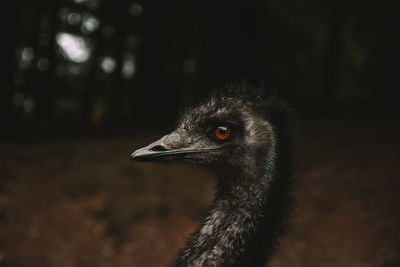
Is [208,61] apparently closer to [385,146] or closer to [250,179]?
[385,146]

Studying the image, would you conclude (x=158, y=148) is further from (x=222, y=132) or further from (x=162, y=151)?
(x=222, y=132)

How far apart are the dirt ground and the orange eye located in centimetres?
371

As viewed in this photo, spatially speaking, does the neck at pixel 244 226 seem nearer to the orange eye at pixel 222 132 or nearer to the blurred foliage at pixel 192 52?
the orange eye at pixel 222 132

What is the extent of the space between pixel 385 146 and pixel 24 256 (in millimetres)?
7092

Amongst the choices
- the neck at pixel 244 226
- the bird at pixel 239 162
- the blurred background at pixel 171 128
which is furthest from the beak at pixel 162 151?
the blurred background at pixel 171 128

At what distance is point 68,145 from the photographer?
37.1 ft

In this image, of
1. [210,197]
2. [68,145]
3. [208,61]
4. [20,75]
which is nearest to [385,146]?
[210,197]

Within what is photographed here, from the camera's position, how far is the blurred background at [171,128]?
6.74 meters

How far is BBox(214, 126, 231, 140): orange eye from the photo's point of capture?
2719 millimetres

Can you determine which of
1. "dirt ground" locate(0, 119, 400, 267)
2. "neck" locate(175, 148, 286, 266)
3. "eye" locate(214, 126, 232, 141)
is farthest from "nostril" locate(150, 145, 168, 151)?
"dirt ground" locate(0, 119, 400, 267)

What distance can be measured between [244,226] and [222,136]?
589mm

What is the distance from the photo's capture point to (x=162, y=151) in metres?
2.67

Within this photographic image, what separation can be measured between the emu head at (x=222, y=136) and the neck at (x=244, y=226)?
0.40ft

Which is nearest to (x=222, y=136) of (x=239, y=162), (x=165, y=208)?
(x=239, y=162)
